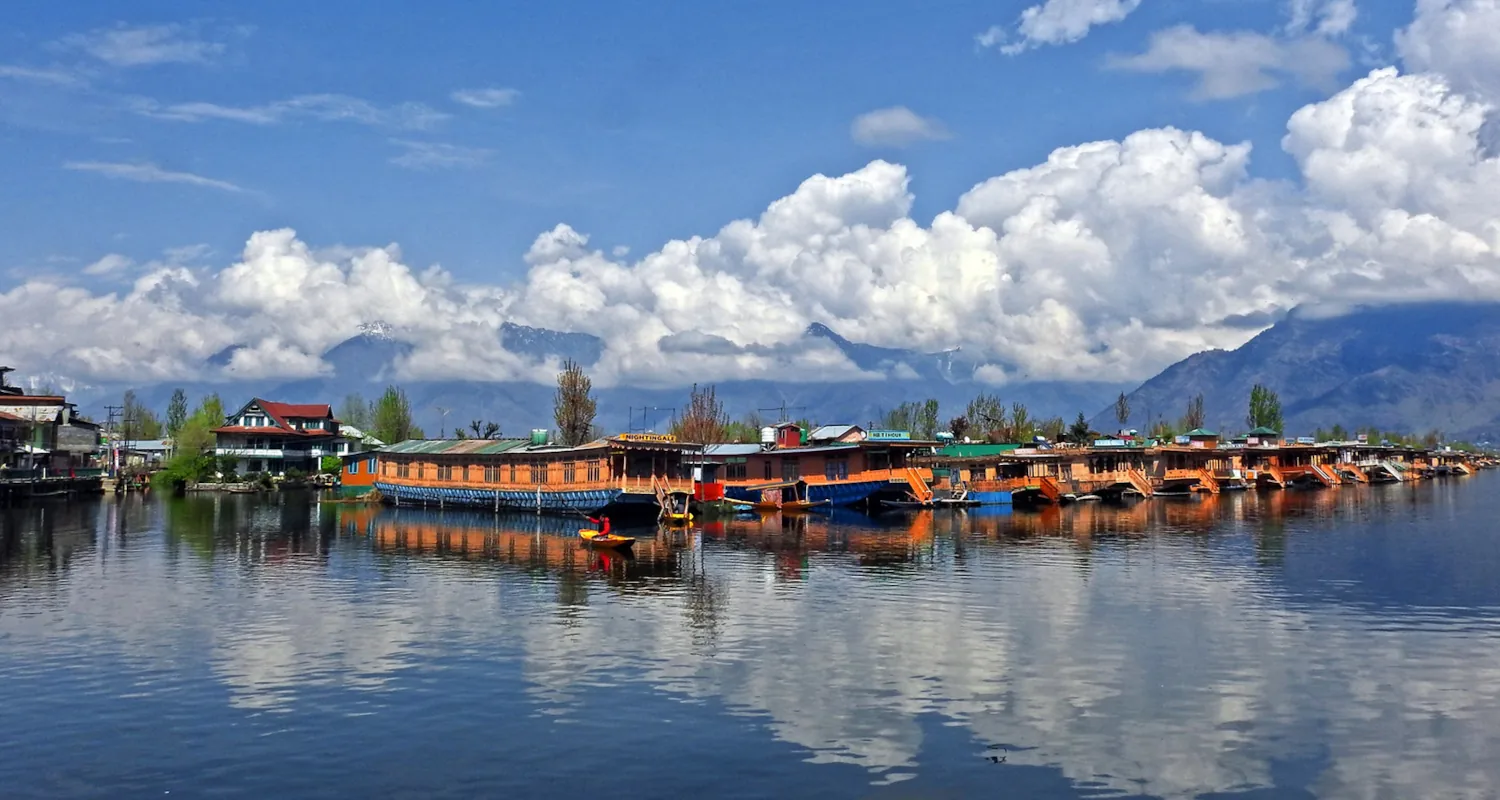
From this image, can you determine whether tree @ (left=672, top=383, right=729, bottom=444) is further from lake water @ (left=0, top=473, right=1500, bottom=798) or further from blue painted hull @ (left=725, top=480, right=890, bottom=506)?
lake water @ (left=0, top=473, right=1500, bottom=798)

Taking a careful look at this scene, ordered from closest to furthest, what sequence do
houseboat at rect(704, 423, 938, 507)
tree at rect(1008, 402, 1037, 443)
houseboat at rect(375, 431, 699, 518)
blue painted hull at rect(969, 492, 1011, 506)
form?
houseboat at rect(375, 431, 699, 518) → houseboat at rect(704, 423, 938, 507) → blue painted hull at rect(969, 492, 1011, 506) → tree at rect(1008, 402, 1037, 443)

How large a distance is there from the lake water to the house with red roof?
80.4 metres

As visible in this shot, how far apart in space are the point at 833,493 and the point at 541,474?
925 inches

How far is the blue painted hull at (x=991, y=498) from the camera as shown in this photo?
321 ft

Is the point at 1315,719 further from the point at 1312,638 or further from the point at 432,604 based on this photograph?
the point at 432,604

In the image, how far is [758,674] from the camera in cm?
3025

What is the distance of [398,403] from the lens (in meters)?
181

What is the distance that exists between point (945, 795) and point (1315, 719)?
32.8ft

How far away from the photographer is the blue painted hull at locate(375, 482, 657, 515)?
267 feet

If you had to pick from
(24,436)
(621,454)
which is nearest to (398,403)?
(24,436)

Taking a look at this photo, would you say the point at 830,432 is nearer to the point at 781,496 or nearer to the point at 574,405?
the point at 781,496

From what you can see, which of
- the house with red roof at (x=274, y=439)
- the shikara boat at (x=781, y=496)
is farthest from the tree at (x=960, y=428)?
the house with red roof at (x=274, y=439)

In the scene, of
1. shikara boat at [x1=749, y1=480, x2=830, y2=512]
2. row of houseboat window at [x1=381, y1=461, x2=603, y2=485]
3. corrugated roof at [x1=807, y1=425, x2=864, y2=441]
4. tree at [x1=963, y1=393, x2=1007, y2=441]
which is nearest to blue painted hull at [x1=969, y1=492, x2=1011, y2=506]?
corrugated roof at [x1=807, y1=425, x2=864, y2=441]

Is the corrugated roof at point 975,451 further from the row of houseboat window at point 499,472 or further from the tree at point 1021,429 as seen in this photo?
the row of houseboat window at point 499,472
